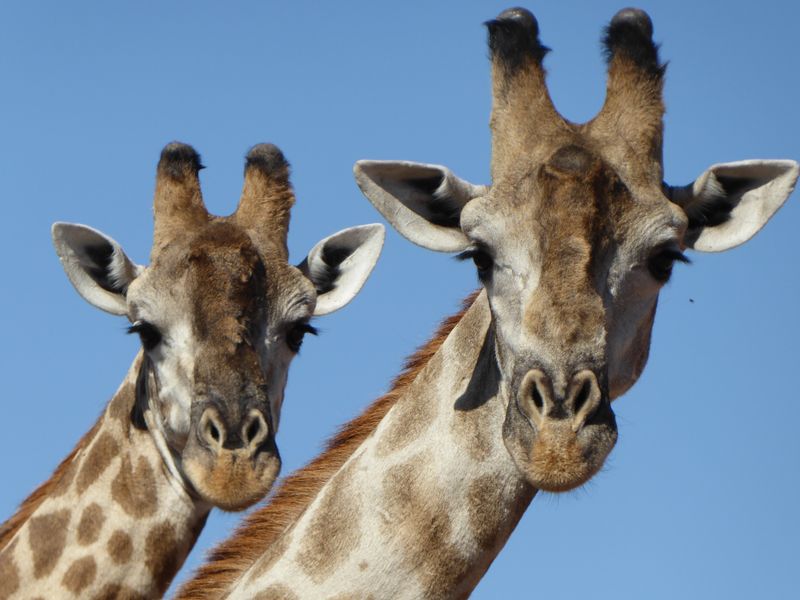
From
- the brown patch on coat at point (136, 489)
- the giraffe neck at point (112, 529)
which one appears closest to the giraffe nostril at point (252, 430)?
the giraffe neck at point (112, 529)

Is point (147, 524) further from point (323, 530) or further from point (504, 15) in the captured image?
point (504, 15)

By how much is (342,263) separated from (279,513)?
2995mm

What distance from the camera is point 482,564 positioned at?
7.98 m

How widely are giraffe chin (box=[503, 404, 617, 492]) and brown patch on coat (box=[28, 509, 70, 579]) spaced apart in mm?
4414

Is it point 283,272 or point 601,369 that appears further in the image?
point 283,272

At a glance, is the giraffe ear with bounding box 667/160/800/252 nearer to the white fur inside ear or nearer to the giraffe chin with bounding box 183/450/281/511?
the giraffe chin with bounding box 183/450/281/511

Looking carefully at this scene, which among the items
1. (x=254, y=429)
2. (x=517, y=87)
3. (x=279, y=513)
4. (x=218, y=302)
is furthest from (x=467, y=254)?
(x=218, y=302)

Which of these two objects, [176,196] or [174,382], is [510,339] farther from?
[176,196]

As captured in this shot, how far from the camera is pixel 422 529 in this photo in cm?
799

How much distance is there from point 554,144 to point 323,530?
8.27 ft

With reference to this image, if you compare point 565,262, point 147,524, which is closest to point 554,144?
point 565,262

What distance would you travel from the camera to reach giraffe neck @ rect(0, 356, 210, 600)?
10516mm

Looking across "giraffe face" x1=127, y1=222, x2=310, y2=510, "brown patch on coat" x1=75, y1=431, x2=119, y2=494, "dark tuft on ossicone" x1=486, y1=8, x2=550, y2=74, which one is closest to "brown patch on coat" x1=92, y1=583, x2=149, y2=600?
"brown patch on coat" x1=75, y1=431, x2=119, y2=494

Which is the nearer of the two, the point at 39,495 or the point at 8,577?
the point at 8,577
